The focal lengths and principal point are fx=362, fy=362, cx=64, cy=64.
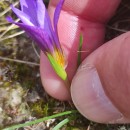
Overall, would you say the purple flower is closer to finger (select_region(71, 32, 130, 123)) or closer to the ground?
finger (select_region(71, 32, 130, 123))

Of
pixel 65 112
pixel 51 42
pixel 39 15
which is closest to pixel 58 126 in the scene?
pixel 65 112

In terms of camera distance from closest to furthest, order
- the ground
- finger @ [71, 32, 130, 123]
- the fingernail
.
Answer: finger @ [71, 32, 130, 123], the fingernail, the ground

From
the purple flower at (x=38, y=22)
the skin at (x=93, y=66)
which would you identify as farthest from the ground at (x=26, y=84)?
the purple flower at (x=38, y=22)

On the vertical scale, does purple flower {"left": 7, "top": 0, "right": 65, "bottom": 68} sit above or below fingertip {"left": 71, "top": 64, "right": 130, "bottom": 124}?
above

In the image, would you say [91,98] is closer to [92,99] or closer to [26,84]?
[92,99]

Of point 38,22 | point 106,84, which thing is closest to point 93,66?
point 106,84

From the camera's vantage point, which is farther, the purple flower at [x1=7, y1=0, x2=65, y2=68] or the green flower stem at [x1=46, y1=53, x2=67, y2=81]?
the green flower stem at [x1=46, y1=53, x2=67, y2=81]

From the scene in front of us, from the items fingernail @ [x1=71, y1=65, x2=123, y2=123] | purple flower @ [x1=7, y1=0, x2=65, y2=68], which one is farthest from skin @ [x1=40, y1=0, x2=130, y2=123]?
purple flower @ [x1=7, y1=0, x2=65, y2=68]

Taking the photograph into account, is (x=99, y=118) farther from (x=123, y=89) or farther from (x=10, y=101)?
(x=10, y=101)

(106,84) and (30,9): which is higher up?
(30,9)
